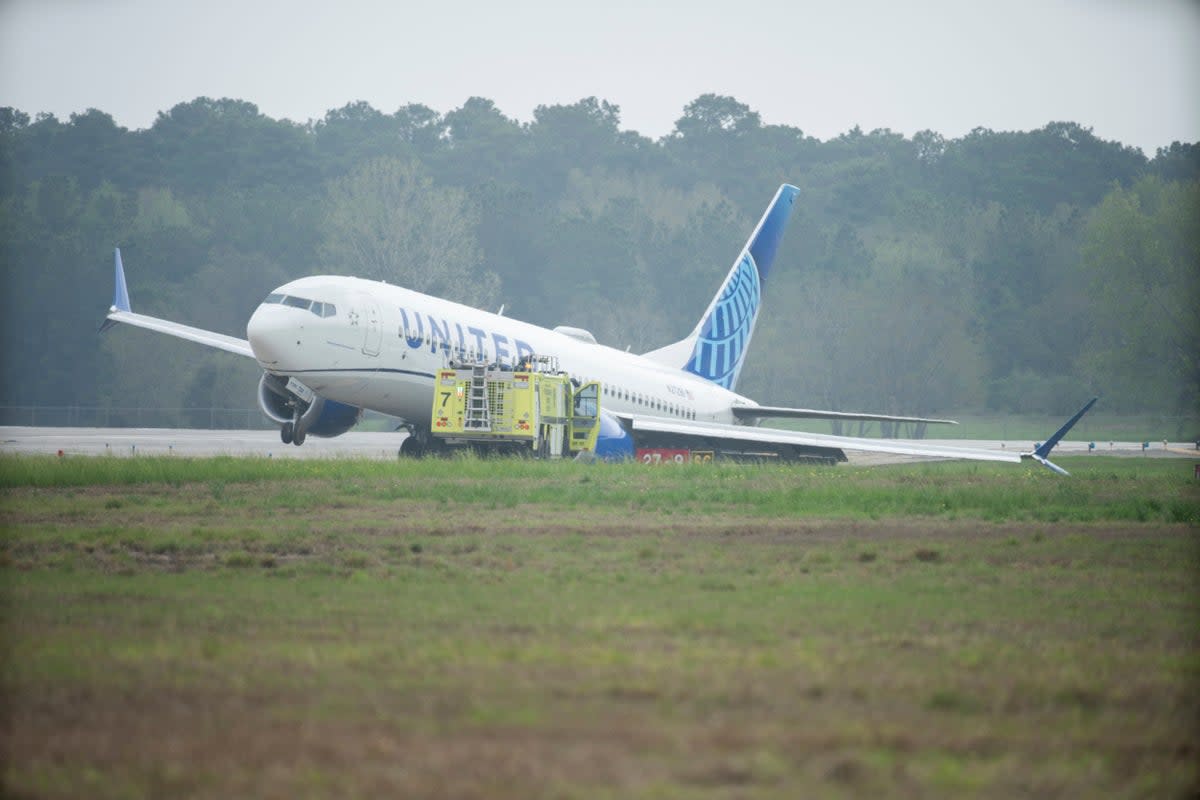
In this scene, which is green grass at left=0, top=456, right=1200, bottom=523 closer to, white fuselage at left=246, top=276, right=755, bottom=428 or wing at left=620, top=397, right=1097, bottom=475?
white fuselage at left=246, top=276, right=755, bottom=428

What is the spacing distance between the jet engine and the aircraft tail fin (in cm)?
1317

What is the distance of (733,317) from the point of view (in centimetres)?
4625

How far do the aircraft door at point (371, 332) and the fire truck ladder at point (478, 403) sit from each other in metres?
2.03

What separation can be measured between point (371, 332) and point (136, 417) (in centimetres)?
4438

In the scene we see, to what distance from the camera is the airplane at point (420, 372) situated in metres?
31.4

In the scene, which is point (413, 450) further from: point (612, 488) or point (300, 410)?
point (612, 488)

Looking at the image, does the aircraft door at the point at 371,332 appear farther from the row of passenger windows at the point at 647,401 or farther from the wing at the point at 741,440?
the wing at the point at 741,440

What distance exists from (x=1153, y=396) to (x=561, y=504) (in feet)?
183

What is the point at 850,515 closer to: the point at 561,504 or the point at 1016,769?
the point at 561,504

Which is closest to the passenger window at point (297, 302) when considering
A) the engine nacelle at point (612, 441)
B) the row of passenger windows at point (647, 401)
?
the engine nacelle at point (612, 441)

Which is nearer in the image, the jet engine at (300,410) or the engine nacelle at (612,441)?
the jet engine at (300,410)

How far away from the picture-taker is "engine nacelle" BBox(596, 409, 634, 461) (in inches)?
1391

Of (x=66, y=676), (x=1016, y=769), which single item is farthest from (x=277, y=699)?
(x=1016, y=769)

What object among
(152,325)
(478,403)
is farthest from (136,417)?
(478,403)
